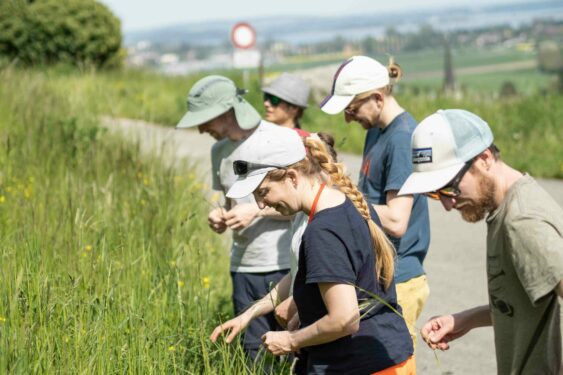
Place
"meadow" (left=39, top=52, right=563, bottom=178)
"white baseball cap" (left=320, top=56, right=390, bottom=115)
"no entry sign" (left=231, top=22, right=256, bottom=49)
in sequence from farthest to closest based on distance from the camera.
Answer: "no entry sign" (left=231, top=22, right=256, bottom=49) → "meadow" (left=39, top=52, right=563, bottom=178) → "white baseball cap" (left=320, top=56, right=390, bottom=115)

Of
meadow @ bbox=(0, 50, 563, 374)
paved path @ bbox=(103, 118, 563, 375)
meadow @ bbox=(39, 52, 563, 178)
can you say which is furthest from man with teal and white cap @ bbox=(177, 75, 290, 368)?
meadow @ bbox=(39, 52, 563, 178)

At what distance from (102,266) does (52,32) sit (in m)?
22.6

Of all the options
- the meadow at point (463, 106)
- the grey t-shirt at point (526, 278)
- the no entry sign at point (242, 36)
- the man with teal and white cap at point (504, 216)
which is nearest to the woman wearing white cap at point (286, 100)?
the man with teal and white cap at point (504, 216)

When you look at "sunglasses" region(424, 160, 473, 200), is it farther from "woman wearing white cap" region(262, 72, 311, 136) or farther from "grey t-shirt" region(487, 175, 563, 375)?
"woman wearing white cap" region(262, 72, 311, 136)

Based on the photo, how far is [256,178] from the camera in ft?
11.2

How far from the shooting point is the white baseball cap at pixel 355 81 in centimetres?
454

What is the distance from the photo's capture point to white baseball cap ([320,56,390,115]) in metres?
4.54

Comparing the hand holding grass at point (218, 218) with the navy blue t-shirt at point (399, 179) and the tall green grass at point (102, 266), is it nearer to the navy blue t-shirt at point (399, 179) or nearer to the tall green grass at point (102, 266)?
the tall green grass at point (102, 266)

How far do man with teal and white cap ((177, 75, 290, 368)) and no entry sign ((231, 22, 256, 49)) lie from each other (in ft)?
54.2

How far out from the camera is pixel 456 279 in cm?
813

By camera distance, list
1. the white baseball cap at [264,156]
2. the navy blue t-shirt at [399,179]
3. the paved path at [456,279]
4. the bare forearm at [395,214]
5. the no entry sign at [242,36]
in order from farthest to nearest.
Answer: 1. the no entry sign at [242,36]
2. the paved path at [456,279]
3. the navy blue t-shirt at [399,179]
4. the bare forearm at [395,214]
5. the white baseball cap at [264,156]

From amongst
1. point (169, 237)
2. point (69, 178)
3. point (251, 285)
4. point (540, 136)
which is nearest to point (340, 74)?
point (251, 285)

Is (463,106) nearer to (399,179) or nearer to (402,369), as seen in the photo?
(399,179)

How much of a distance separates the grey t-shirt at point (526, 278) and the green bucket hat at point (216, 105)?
1.95 meters
